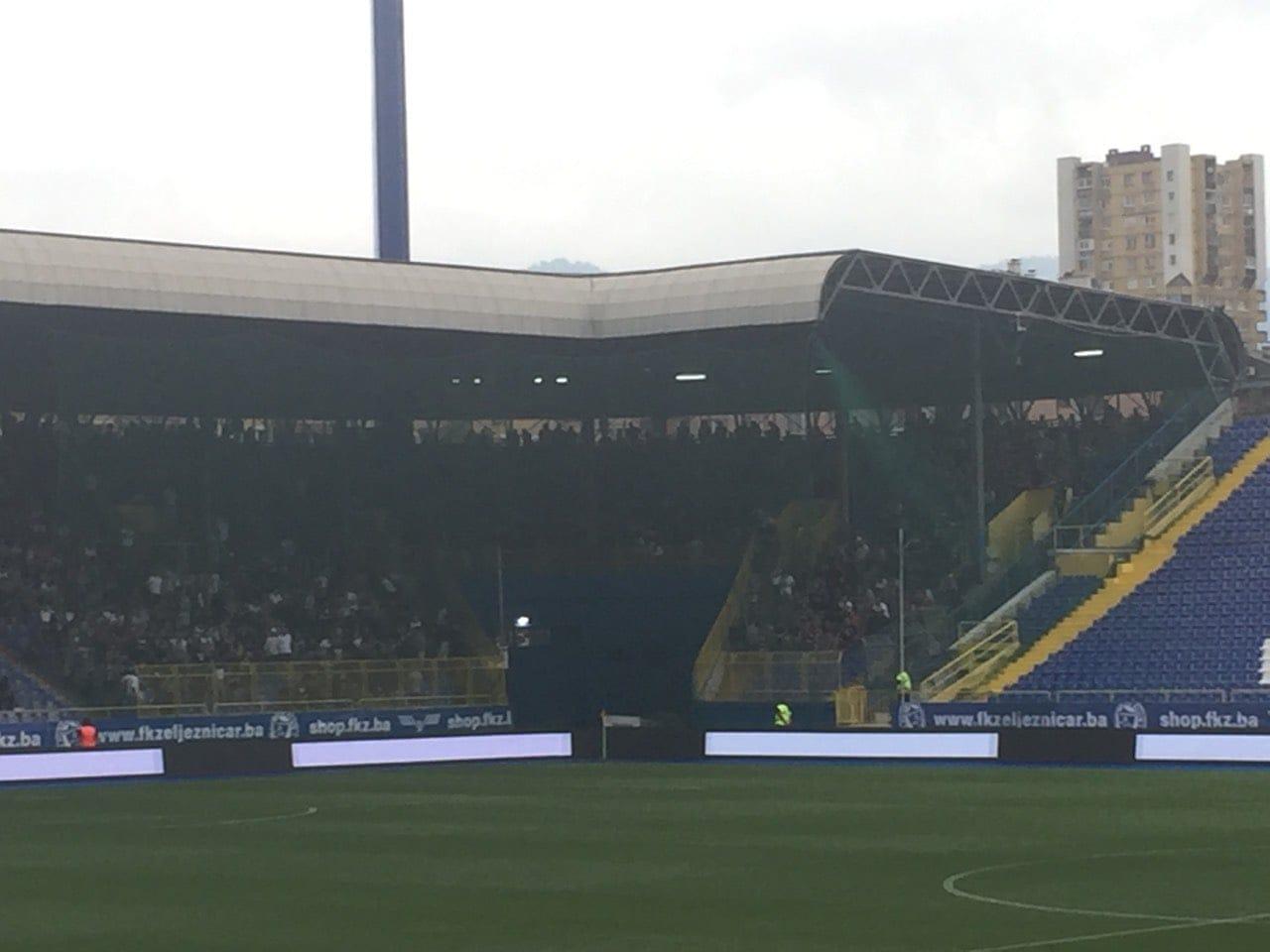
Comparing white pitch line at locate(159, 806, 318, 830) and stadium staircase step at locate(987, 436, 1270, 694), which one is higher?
stadium staircase step at locate(987, 436, 1270, 694)

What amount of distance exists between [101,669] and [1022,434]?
85.5ft

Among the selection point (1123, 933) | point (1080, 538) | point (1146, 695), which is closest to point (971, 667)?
point (1146, 695)

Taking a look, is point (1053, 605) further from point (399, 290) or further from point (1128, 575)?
point (399, 290)

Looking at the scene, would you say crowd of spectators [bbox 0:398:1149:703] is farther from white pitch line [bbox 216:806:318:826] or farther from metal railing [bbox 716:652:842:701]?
white pitch line [bbox 216:806:318:826]

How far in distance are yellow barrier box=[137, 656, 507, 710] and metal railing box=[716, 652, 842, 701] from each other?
19.7 ft

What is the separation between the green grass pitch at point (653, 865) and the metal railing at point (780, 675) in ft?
45.3

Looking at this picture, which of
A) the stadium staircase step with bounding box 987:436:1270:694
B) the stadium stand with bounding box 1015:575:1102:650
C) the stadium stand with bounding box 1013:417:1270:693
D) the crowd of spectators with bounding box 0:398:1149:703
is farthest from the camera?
the crowd of spectators with bounding box 0:398:1149:703

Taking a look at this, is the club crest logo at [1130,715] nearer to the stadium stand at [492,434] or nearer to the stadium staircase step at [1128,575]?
the stadium staircase step at [1128,575]

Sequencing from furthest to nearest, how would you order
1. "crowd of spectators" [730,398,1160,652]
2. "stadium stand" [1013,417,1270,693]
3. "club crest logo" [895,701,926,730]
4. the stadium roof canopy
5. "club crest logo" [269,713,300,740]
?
"crowd of spectators" [730,398,1160,652]
"stadium stand" [1013,417,1270,693]
"club crest logo" [269,713,300,740]
"club crest logo" [895,701,926,730]
the stadium roof canopy

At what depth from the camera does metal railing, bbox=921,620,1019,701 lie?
2222 inches

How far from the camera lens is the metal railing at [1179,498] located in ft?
200

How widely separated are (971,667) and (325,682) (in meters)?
15.2

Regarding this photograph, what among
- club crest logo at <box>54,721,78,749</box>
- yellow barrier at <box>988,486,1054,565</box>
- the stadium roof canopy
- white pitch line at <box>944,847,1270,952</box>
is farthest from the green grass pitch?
yellow barrier at <box>988,486,1054,565</box>

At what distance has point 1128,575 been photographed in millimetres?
59625
